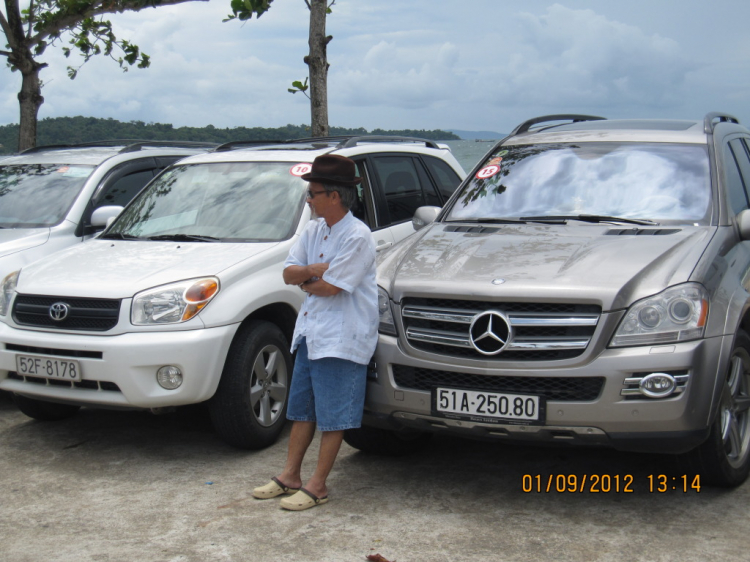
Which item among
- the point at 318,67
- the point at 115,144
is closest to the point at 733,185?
the point at 115,144

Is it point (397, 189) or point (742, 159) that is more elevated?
point (742, 159)

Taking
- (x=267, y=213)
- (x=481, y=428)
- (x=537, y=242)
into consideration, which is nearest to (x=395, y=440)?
(x=481, y=428)

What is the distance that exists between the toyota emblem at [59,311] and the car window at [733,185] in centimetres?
374

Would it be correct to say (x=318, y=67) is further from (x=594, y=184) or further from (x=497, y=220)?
(x=594, y=184)

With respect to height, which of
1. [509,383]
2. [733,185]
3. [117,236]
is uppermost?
[733,185]

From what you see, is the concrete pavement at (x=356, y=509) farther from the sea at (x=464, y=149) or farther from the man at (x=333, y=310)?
the sea at (x=464, y=149)

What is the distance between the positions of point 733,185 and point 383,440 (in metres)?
2.44

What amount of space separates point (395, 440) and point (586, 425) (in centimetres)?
143

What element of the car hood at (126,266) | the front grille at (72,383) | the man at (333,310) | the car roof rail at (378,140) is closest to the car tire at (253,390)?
the car hood at (126,266)

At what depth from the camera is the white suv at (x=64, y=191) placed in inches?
266

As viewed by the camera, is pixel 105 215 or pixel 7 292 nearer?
pixel 7 292

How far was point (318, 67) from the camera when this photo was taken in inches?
398

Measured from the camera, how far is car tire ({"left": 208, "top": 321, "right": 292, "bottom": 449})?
4961 mm

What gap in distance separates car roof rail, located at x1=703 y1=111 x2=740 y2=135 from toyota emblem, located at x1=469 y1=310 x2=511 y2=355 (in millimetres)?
2109
